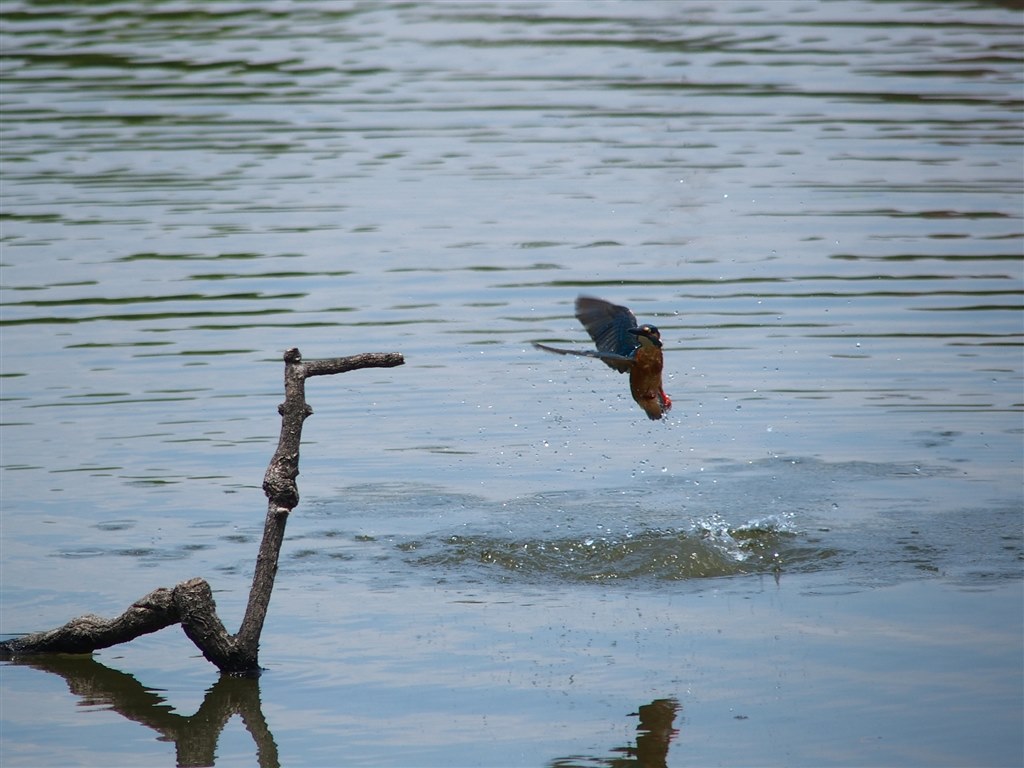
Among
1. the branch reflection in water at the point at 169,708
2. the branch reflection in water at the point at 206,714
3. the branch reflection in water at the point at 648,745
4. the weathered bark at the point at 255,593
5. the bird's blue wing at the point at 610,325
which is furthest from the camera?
the bird's blue wing at the point at 610,325

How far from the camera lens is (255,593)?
6148 millimetres

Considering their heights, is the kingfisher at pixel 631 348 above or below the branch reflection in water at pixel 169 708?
above

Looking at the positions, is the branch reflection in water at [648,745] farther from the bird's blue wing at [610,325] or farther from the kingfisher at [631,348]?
the bird's blue wing at [610,325]

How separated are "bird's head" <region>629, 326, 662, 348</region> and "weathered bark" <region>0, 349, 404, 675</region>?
141cm

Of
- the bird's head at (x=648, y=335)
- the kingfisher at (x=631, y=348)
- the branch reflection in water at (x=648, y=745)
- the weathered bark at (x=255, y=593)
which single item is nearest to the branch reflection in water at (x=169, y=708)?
the weathered bark at (x=255, y=593)

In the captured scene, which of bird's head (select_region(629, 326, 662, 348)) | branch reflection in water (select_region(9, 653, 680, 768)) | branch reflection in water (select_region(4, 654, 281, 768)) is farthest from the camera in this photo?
bird's head (select_region(629, 326, 662, 348))

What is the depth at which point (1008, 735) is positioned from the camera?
5.74 metres

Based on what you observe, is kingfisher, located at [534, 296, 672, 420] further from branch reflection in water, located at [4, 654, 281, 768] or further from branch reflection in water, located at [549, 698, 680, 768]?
branch reflection in water, located at [4, 654, 281, 768]

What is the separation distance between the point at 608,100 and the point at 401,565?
13.5 metres

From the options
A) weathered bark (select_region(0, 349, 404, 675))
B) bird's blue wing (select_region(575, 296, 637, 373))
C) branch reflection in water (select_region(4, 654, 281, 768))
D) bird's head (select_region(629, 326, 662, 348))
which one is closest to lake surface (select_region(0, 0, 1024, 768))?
branch reflection in water (select_region(4, 654, 281, 768))

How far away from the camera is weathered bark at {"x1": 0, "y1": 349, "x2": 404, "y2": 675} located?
6.00 metres

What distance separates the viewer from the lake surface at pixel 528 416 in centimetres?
608

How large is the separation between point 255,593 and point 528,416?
388 cm

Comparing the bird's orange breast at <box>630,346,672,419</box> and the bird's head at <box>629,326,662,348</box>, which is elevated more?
the bird's head at <box>629,326,662,348</box>
